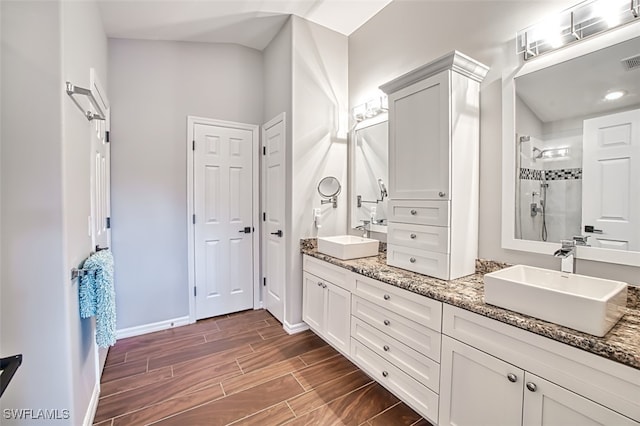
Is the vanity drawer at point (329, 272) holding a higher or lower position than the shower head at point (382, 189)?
lower

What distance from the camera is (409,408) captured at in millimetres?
1788

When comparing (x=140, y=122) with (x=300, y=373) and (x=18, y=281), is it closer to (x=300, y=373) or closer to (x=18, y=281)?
(x=18, y=281)

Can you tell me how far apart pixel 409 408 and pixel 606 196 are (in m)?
1.58

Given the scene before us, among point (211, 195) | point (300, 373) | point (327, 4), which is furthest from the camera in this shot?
point (211, 195)

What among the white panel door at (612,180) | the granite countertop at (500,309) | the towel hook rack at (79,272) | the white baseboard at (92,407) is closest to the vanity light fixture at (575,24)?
the white panel door at (612,180)

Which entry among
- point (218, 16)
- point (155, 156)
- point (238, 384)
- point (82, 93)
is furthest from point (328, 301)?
point (218, 16)

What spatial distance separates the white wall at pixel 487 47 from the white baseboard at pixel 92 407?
97.9 inches

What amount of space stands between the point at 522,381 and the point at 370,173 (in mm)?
1882

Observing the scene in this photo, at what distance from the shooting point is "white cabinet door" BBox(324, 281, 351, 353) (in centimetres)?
214

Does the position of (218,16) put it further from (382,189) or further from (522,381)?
(522,381)

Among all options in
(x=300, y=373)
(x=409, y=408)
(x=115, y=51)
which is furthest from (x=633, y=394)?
(x=115, y=51)

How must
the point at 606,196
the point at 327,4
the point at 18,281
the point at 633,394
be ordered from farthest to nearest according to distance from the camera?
the point at 327,4
the point at 606,196
the point at 18,281
the point at 633,394

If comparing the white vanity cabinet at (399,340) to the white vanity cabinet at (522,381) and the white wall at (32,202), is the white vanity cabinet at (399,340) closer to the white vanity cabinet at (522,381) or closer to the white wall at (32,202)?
the white vanity cabinet at (522,381)

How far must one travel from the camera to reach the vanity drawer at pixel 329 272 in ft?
7.06
